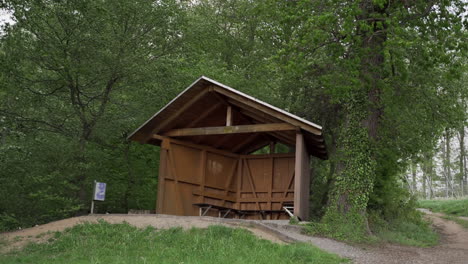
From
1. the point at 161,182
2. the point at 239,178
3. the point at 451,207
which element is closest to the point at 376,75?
the point at 239,178

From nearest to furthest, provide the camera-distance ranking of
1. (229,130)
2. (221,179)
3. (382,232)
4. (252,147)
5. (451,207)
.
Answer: (382,232) < (229,130) < (221,179) < (252,147) < (451,207)

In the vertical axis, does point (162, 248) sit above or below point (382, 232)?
below

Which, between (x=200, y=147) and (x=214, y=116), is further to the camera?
(x=200, y=147)

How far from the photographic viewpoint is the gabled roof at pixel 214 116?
14250 millimetres

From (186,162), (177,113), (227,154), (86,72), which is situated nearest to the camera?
(86,72)

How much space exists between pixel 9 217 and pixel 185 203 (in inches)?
200

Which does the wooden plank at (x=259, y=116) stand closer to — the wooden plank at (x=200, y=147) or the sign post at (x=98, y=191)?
the wooden plank at (x=200, y=147)

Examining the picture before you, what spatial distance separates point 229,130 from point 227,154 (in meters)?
3.38

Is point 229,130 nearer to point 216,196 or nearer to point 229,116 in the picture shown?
point 229,116

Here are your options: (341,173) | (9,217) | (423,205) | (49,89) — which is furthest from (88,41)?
(423,205)

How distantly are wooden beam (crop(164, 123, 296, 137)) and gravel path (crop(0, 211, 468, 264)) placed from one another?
2.68 metres

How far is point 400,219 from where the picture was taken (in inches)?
703

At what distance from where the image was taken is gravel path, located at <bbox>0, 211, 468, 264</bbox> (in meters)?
10.8

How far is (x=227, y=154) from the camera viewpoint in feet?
59.7
